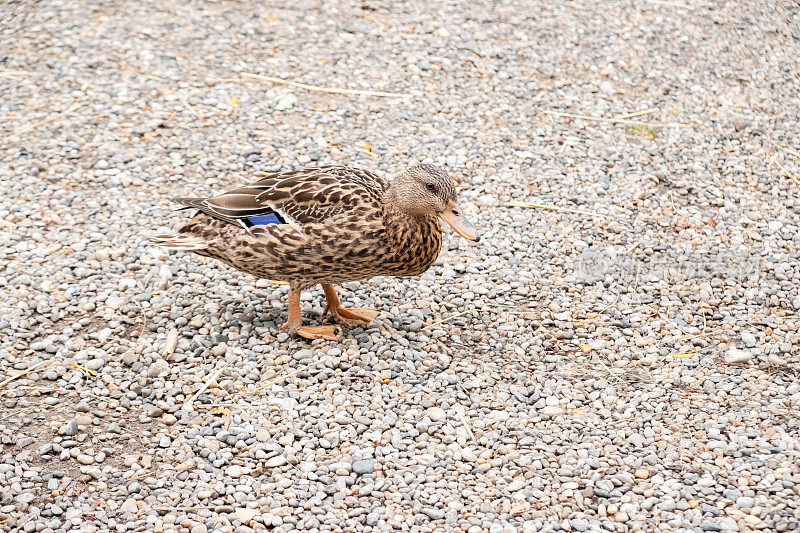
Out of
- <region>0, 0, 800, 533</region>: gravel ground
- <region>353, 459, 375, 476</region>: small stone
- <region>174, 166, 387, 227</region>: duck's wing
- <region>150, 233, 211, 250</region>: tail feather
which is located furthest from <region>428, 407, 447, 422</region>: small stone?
<region>150, 233, 211, 250</region>: tail feather

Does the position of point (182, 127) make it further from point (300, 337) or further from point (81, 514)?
point (81, 514)

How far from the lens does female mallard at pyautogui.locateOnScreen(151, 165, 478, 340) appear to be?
4863 millimetres

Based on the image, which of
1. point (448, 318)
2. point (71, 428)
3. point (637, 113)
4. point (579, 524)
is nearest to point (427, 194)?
point (448, 318)

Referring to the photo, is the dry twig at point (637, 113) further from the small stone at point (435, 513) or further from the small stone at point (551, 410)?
the small stone at point (435, 513)

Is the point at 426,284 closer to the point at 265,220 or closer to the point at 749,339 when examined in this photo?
the point at 265,220

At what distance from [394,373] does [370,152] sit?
2.58 metres

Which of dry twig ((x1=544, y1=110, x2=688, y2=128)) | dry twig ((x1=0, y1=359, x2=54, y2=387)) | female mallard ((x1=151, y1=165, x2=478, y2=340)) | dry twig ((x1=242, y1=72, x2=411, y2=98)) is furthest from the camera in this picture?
dry twig ((x1=242, y1=72, x2=411, y2=98))

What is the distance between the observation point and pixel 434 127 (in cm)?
735

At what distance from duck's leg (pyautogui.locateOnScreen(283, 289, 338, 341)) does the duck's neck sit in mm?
545

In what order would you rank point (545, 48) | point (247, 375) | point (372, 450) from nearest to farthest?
point (372, 450), point (247, 375), point (545, 48)

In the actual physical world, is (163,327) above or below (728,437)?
below

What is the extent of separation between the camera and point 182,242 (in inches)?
200

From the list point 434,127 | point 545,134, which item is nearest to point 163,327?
point 434,127

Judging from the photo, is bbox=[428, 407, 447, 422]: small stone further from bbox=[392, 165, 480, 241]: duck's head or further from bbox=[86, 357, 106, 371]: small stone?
bbox=[86, 357, 106, 371]: small stone
